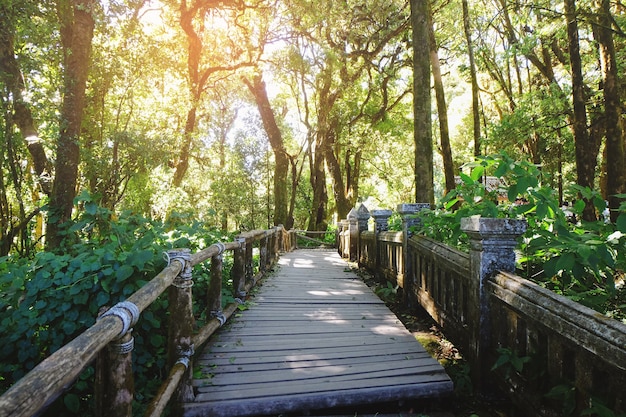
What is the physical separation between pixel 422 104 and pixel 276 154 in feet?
42.0

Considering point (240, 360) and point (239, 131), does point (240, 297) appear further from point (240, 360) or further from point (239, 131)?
point (239, 131)

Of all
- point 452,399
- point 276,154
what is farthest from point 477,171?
point 276,154

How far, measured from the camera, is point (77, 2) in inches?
314

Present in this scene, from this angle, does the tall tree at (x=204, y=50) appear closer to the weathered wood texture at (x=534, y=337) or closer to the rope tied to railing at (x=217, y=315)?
→ the rope tied to railing at (x=217, y=315)

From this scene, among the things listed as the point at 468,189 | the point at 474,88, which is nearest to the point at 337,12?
the point at 474,88

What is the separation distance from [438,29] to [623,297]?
1811 centimetres

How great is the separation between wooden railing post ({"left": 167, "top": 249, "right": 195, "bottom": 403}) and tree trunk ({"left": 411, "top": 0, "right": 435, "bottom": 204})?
626 centimetres

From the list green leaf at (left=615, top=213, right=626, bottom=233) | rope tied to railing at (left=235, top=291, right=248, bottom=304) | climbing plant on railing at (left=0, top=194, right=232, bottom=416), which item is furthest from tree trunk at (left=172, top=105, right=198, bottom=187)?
green leaf at (left=615, top=213, right=626, bottom=233)

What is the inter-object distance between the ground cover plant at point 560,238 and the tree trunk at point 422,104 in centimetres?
411

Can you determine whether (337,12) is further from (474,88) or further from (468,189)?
(468,189)

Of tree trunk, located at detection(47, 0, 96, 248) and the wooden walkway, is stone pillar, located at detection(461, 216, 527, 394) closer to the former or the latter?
the wooden walkway

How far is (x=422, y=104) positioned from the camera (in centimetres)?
822

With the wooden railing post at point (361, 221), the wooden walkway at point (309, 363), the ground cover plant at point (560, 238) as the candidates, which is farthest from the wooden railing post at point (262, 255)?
the ground cover plant at point (560, 238)

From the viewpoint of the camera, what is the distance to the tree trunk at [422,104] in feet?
26.9
